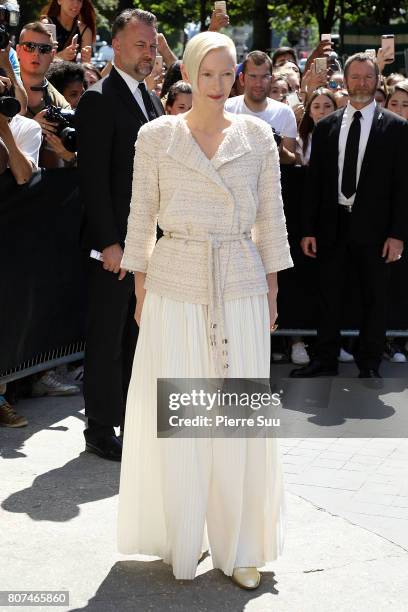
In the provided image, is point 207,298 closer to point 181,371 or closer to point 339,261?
point 181,371

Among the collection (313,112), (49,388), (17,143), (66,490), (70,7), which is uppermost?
(70,7)

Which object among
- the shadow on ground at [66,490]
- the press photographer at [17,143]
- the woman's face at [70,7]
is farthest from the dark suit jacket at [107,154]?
the woman's face at [70,7]

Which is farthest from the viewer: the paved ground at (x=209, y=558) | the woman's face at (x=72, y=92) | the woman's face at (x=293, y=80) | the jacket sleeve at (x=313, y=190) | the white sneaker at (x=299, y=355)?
the woman's face at (x=293, y=80)

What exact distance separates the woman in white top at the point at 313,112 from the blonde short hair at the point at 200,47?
5.29 metres

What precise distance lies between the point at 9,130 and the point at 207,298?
2602 millimetres

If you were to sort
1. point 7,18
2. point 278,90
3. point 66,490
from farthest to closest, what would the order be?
point 278,90 → point 7,18 → point 66,490

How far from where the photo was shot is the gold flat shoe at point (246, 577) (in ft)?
14.4

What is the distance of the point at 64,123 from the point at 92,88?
47.6 inches

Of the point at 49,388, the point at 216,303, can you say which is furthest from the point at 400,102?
the point at 216,303

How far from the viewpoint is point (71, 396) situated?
7570 mm

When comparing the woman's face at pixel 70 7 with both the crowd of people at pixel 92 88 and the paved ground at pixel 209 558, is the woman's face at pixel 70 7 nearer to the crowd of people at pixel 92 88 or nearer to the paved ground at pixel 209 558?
the crowd of people at pixel 92 88

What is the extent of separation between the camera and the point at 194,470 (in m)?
4.33

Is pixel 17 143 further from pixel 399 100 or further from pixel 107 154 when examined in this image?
pixel 399 100

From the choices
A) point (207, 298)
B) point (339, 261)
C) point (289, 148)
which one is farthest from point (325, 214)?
point (207, 298)
